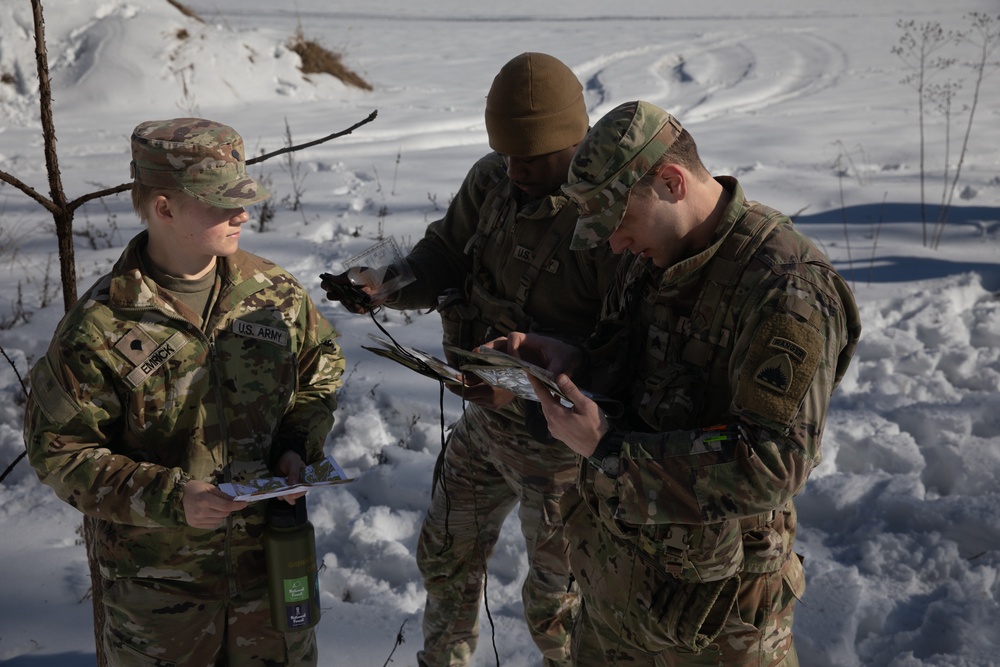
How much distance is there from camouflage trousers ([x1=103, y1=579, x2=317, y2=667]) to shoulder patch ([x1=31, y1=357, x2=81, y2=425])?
19.0 inches

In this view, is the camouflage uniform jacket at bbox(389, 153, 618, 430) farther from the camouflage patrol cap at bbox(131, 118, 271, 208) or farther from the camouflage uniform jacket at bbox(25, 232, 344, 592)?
the camouflage patrol cap at bbox(131, 118, 271, 208)

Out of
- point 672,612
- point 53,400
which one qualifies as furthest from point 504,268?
point 53,400

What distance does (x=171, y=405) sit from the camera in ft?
7.45

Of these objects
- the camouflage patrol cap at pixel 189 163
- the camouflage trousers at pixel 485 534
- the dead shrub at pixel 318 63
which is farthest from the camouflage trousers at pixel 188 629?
the dead shrub at pixel 318 63

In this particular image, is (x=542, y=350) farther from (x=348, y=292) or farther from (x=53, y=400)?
(x=53, y=400)

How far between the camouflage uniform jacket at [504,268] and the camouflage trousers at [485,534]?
1.16 feet

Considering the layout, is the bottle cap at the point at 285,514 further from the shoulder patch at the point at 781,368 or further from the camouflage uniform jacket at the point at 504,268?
the shoulder patch at the point at 781,368

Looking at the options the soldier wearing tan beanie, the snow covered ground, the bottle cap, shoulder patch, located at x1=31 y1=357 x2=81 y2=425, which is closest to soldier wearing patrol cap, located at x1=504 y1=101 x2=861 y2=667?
the soldier wearing tan beanie

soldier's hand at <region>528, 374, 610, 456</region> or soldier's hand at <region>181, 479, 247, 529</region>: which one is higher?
soldier's hand at <region>528, 374, 610, 456</region>

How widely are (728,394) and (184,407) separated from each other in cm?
133

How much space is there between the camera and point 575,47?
1719 cm

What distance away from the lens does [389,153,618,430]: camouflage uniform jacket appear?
2.80 meters

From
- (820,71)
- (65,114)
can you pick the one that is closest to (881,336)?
(65,114)

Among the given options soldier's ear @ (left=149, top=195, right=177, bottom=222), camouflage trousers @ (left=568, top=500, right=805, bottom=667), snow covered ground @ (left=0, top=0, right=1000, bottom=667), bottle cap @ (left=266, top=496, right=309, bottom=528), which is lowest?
snow covered ground @ (left=0, top=0, right=1000, bottom=667)
